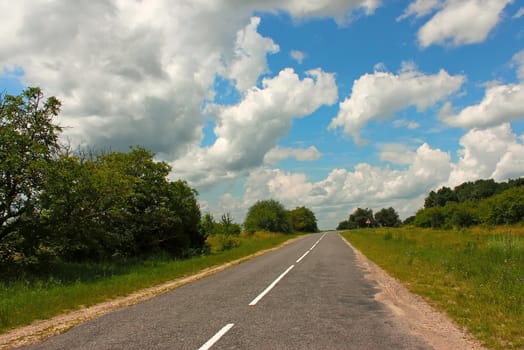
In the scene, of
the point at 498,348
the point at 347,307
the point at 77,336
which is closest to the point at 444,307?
the point at 347,307

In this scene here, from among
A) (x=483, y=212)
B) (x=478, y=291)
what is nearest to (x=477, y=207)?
(x=483, y=212)

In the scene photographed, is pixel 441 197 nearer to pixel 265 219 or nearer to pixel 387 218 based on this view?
pixel 387 218

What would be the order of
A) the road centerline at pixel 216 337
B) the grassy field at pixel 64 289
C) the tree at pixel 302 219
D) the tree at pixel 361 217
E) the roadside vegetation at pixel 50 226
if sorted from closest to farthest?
the road centerline at pixel 216 337 → the grassy field at pixel 64 289 → the roadside vegetation at pixel 50 226 → the tree at pixel 302 219 → the tree at pixel 361 217

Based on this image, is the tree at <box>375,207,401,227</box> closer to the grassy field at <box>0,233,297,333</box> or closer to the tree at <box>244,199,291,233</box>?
the tree at <box>244,199,291,233</box>

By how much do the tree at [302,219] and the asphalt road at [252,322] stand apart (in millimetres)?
136534

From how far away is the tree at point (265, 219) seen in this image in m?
93.8

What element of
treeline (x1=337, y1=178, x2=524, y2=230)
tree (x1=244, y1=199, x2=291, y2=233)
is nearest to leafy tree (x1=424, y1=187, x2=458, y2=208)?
treeline (x1=337, y1=178, x2=524, y2=230)

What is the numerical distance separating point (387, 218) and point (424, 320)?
631ft

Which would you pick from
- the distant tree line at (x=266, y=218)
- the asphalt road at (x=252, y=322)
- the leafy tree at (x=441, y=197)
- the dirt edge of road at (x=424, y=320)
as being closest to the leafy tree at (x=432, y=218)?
the distant tree line at (x=266, y=218)

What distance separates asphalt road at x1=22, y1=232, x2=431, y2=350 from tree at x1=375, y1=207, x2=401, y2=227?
615 feet

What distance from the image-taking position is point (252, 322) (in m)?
7.64

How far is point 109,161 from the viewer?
2517 centimetres

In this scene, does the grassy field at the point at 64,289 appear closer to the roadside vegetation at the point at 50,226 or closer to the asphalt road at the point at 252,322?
the roadside vegetation at the point at 50,226

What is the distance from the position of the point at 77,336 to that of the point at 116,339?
937mm
